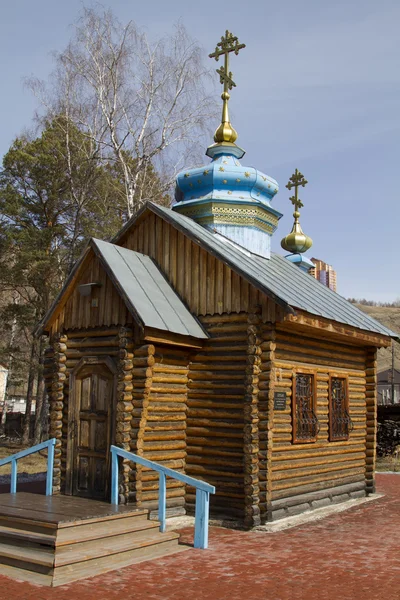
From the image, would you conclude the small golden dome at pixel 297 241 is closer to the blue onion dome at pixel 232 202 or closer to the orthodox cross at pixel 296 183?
the orthodox cross at pixel 296 183

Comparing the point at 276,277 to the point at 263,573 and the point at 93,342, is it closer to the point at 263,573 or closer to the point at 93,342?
the point at 93,342

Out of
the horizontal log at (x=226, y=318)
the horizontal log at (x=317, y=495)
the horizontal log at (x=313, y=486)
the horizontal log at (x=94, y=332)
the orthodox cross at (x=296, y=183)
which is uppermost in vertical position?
the orthodox cross at (x=296, y=183)

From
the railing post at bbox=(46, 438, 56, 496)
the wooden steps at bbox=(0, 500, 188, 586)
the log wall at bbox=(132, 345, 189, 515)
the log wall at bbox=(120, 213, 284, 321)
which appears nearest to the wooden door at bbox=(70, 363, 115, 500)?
the railing post at bbox=(46, 438, 56, 496)

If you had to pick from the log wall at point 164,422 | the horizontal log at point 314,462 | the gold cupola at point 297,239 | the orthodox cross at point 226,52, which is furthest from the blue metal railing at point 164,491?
the gold cupola at point 297,239

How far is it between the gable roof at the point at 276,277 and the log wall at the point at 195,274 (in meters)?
0.21

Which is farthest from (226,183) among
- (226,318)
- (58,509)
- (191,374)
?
(58,509)

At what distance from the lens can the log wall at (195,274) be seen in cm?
1017

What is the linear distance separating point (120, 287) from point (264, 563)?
450 cm

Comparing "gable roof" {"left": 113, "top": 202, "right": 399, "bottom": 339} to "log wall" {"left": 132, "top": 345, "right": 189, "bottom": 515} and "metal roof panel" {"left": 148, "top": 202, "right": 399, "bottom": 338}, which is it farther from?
"log wall" {"left": 132, "top": 345, "right": 189, "bottom": 515}

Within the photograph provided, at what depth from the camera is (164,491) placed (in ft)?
28.1

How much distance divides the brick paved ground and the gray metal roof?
317cm

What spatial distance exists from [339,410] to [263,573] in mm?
5926

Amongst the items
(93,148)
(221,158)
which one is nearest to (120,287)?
(221,158)

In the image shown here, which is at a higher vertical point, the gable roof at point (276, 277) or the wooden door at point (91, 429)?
the gable roof at point (276, 277)
